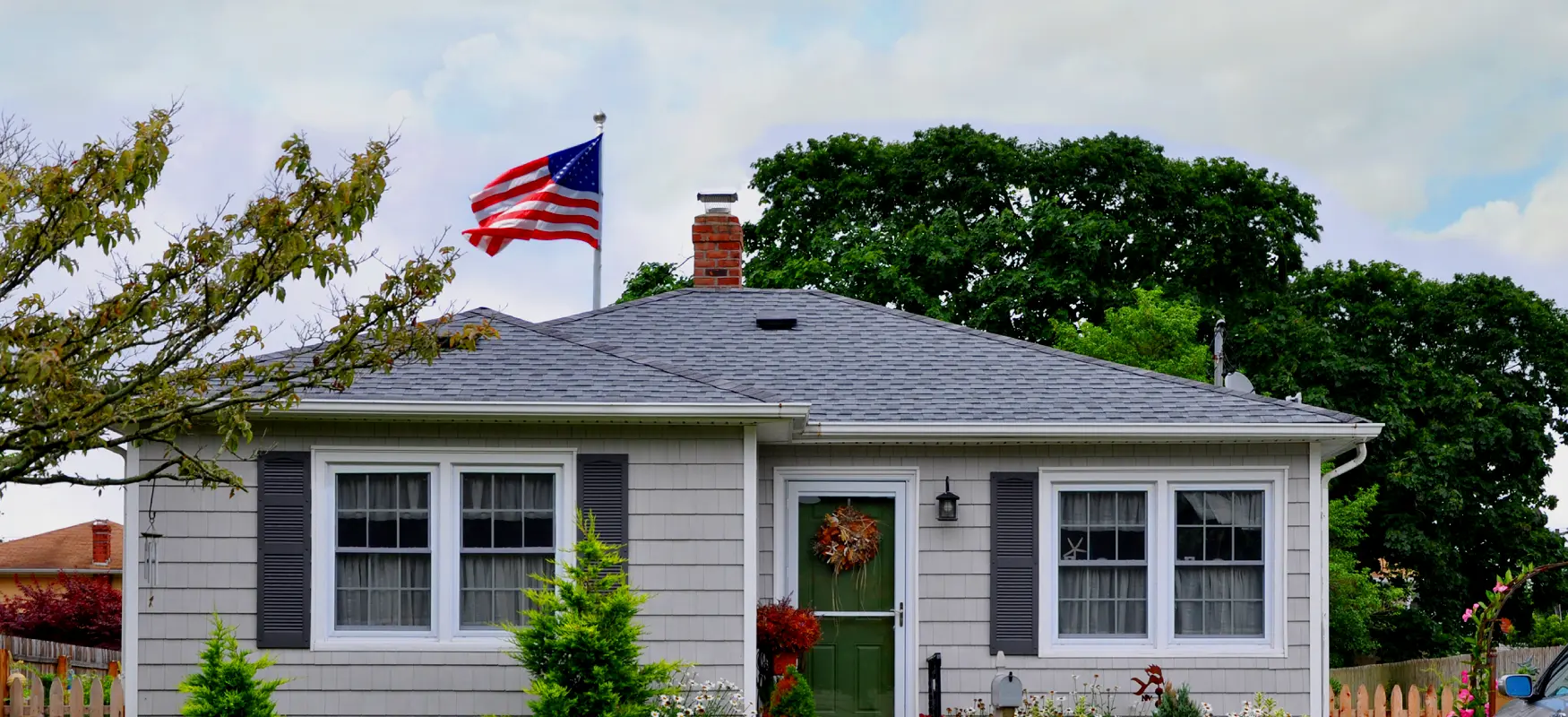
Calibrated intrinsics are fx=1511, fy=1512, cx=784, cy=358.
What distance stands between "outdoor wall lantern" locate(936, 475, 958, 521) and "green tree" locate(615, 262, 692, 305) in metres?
15.1

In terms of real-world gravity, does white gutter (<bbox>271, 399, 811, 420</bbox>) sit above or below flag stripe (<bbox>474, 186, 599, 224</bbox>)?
below

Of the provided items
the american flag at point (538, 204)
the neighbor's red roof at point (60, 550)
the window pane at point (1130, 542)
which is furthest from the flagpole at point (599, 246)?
the neighbor's red roof at point (60, 550)

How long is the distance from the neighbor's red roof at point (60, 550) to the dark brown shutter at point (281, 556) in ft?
73.7

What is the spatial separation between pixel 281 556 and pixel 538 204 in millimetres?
6864

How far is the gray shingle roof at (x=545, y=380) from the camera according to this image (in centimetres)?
979

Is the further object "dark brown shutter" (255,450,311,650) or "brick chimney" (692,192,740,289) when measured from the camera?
"brick chimney" (692,192,740,289)

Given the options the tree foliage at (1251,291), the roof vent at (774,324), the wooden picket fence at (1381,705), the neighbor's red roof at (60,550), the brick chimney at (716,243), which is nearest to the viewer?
the wooden picket fence at (1381,705)

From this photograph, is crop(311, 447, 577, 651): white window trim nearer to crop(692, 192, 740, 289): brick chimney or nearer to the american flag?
crop(692, 192, 740, 289): brick chimney

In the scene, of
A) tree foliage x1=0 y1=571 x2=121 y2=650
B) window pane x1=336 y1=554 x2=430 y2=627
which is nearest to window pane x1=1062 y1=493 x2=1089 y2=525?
window pane x1=336 y1=554 x2=430 y2=627

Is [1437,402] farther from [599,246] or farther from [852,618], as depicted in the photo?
[852,618]

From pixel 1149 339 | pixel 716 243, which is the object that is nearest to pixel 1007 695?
pixel 716 243

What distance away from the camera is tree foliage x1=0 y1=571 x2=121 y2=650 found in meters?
20.9

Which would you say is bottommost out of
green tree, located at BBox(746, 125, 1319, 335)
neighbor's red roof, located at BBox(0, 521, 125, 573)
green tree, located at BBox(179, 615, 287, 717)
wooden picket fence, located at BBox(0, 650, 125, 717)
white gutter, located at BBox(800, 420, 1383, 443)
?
neighbor's red roof, located at BBox(0, 521, 125, 573)

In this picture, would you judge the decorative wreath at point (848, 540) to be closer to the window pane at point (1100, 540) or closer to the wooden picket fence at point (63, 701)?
the window pane at point (1100, 540)
